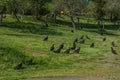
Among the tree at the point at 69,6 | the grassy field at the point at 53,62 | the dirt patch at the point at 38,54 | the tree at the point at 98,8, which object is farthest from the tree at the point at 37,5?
the dirt patch at the point at 38,54

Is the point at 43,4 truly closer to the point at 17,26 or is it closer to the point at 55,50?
the point at 17,26

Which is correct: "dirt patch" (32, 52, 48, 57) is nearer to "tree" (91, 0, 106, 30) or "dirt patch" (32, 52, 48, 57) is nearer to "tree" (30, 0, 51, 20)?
"tree" (30, 0, 51, 20)

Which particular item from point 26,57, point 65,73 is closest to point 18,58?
point 26,57

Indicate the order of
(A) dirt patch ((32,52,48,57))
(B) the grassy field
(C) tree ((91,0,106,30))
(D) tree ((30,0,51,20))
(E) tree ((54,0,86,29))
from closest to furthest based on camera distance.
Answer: (B) the grassy field
(A) dirt patch ((32,52,48,57))
(E) tree ((54,0,86,29))
(C) tree ((91,0,106,30))
(D) tree ((30,0,51,20))

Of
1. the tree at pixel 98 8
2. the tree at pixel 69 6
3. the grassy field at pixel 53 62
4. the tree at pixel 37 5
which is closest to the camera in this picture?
the grassy field at pixel 53 62

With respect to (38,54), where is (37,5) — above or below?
above

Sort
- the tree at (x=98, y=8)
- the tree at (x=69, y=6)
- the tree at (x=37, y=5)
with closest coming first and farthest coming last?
1. the tree at (x=69, y=6)
2. the tree at (x=98, y=8)
3. the tree at (x=37, y=5)

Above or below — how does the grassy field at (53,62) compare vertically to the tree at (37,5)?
below

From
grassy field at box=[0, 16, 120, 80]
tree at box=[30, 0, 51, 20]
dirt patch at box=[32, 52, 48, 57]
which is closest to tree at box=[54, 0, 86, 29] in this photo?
tree at box=[30, 0, 51, 20]

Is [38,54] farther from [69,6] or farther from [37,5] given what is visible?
[37,5]

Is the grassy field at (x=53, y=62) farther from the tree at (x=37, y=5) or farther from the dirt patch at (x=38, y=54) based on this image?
the tree at (x=37, y=5)

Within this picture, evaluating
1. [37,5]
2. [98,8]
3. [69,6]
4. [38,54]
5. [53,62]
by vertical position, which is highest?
[37,5]

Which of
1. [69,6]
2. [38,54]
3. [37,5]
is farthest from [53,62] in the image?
[37,5]

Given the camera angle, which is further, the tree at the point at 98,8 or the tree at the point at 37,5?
the tree at the point at 37,5
